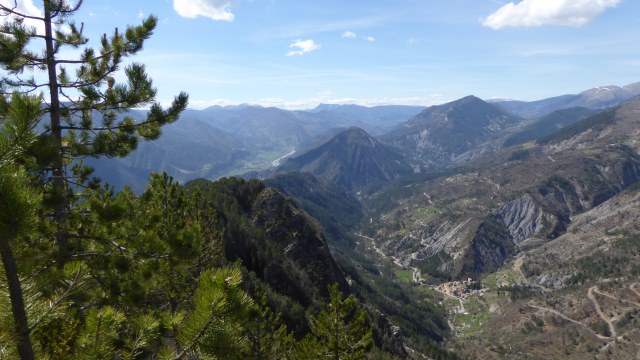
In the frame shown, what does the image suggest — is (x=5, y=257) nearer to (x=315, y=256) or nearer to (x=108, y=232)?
(x=108, y=232)

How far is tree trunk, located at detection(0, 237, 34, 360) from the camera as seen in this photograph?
6.41 meters

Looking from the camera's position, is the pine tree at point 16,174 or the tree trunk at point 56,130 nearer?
A: the pine tree at point 16,174

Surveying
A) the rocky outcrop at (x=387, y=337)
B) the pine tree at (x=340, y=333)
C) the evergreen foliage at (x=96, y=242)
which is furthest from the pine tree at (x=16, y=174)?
the rocky outcrop at (x=387, y=337)

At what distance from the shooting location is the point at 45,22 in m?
14.6

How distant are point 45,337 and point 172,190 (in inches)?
517

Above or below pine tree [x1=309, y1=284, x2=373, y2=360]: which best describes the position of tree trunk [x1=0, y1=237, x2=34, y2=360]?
above

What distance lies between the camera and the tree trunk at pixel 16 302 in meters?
6.41

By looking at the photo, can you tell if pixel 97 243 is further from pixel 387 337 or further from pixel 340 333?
pixel 387 337

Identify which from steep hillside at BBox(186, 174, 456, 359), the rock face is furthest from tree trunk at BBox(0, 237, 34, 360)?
the rock face

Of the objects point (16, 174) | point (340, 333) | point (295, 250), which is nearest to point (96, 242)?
point (16, 174)

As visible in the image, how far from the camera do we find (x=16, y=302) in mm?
6660

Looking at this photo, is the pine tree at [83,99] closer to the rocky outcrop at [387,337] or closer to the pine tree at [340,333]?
the pine tree at [340,333]

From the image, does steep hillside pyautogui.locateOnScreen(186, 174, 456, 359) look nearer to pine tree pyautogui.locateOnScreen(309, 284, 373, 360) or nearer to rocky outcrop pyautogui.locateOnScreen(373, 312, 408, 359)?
rocky outcrop pyautogui.locateOnScreen(373, 312, 408, 359)

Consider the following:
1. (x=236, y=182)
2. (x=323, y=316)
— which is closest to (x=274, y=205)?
(x=236, y=182)
